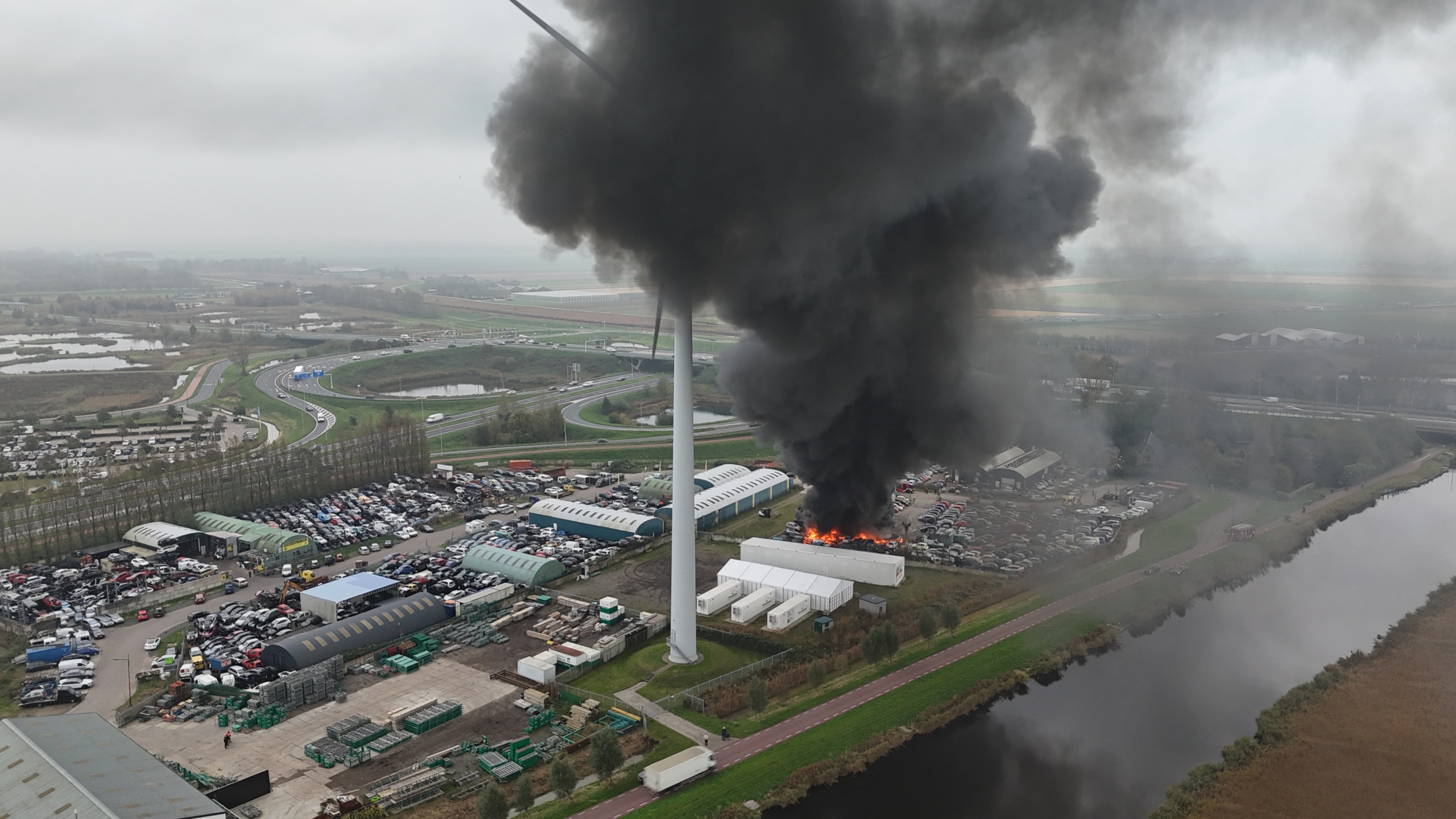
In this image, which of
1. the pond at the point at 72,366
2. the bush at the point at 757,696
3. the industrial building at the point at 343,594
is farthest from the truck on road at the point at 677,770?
the pond at the point at 72,366

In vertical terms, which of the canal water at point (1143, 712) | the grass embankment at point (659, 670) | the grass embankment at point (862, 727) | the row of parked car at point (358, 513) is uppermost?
the grass embankment at point (862, 727)

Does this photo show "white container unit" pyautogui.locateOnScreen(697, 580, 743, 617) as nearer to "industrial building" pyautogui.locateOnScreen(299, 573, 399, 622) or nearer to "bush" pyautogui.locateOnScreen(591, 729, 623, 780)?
"bush" pyautogui.locateOnScreen(591, 729, 623, 780)

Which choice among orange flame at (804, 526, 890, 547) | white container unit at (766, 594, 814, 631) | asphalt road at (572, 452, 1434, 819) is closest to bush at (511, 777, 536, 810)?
asphalt road at (572, 452, 1434, 819)

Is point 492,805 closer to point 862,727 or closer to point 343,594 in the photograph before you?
point 862,727

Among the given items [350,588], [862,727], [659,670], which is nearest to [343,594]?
[350,588]

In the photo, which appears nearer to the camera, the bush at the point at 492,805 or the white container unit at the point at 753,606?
the bush at the point at 492,805

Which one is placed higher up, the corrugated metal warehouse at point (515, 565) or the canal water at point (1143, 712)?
the corrugated metal warehouse at point (515, 565)

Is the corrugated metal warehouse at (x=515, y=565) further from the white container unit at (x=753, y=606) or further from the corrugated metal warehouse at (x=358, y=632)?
the white container unit at (x=753, y=606)

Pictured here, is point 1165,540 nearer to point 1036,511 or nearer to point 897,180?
point 1036,511
